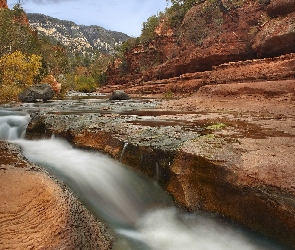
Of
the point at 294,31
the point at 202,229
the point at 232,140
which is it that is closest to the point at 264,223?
the point at 202,229

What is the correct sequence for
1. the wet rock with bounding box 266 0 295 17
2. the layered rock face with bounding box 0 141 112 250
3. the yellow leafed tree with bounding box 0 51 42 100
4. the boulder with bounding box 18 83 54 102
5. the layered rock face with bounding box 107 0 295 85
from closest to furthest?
the layered rock face with bounding box 0 141 112 250, the layered rock face with bounding box 107 0 295 85, the wet rock with bounding box 266 0 295 17, the boulder with bounding box 18 83 54 102, the yellow leafed tree with bounding box 0 51 42 100

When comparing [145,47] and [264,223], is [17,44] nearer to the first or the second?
[145,47]

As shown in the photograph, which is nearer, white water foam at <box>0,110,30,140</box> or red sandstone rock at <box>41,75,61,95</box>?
white water foam at <box>0,110,30,140</box>

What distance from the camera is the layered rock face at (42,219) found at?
102 inches

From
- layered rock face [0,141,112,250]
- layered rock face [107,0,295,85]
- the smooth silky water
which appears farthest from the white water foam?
layered rock face [107,0,295,85]

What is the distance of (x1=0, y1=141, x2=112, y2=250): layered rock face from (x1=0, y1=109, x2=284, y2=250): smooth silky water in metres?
0.53

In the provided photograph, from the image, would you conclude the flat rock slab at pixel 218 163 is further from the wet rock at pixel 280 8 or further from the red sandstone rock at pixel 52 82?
the red sandstone rock at pixel 52 82

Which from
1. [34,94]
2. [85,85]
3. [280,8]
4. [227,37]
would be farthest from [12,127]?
[85,85]

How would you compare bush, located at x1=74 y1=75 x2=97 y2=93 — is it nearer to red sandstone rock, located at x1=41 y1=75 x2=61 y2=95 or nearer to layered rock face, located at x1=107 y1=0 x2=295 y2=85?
layered rock face, located at x1=107 y1=0 x2=295 y2=85

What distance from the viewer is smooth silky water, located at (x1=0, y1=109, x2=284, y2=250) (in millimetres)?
3479

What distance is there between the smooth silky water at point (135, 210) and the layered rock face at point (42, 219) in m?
0.53

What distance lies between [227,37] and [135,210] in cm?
2224

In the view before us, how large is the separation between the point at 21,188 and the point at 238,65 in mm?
17510

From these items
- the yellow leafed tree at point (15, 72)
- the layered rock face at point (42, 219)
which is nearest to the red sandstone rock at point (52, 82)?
the yellow leafed tree at point (15, 72)
